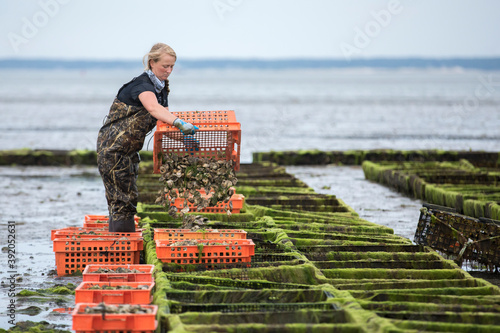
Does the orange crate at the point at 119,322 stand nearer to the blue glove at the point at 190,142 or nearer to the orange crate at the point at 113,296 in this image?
the orange crate at the point at 113,296

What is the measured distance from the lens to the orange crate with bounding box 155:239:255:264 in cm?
695

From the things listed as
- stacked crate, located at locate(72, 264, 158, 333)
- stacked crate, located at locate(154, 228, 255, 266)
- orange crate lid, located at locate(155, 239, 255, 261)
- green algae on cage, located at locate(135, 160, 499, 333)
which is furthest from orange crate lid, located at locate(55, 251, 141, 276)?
stacked crate, located at locate(72, 264, 158, 333)

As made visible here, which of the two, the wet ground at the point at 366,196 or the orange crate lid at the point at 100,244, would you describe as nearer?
the orange crate lid at the point at 100,244

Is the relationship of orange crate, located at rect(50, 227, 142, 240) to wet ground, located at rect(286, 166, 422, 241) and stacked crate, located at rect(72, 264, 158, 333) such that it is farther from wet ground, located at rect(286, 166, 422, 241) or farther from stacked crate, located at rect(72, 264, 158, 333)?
wet ground, located at rect(286, 166, 422, 241)

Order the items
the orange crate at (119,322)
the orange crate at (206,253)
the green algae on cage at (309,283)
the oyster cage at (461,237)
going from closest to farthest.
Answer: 1. the orange crate at (119,322)
2. the green algae on cage at (309,283)
3. the orange crate at (206,253)
4. the oyster cage at (461,237)

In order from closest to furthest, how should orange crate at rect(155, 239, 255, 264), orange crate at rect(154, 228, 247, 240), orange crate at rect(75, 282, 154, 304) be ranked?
orange crate at rect(75, 282, 154, 304)
orange crate at rect(155, 239, 255, 264)
orange crate at rect(154, 228, 247, 240)

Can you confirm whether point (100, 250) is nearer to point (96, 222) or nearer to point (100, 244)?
point (100, 244)

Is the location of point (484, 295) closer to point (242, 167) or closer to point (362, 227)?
point (362, 227)

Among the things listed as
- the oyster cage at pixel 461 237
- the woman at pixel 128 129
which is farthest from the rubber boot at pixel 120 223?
the oyster cage at pixel 461 237

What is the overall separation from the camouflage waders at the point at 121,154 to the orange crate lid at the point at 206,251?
3.77 feet

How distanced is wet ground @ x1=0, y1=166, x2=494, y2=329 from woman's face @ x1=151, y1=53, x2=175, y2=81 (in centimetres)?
244

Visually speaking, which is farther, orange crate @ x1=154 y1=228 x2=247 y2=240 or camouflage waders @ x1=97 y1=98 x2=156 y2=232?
camouflage waders @ x1=97 y1=98 x2=156 y2=232

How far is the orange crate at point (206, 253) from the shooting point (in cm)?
695

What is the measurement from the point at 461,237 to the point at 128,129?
3.94 metres
